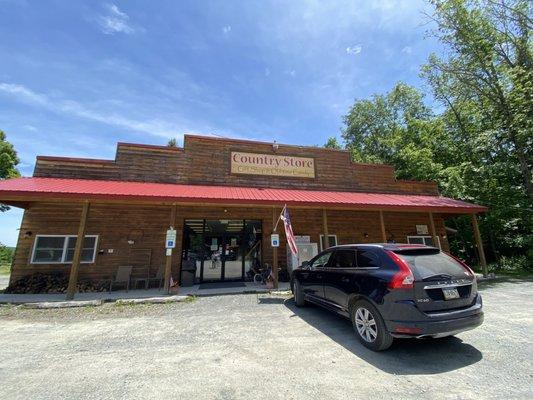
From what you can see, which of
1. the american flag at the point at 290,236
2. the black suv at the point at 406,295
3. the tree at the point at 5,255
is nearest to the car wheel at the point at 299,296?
the american flag at the point at 290,236

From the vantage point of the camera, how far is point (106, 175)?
11.9m

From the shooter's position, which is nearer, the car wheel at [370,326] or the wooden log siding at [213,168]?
the car wheel at [370,326]

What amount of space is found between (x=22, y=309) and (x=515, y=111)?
24.5m

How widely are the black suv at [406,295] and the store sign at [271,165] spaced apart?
29.3 feet

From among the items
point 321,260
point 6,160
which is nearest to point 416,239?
point 321,260

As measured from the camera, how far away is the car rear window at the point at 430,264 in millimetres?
4254

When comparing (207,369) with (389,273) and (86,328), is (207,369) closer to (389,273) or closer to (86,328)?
(389,273)

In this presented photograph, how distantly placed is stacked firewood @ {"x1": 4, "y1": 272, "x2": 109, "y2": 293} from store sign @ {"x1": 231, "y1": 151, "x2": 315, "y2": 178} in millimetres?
7430

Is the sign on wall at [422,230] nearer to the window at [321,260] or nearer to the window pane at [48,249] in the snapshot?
the window at [321,260]

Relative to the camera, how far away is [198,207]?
1220cm

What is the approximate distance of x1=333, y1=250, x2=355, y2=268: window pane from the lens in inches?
215

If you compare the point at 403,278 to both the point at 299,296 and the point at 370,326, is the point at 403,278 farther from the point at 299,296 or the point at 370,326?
the point at 299,296

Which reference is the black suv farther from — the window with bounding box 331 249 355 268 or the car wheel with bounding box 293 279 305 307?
the car wheel with bounding box 293 279 305 307

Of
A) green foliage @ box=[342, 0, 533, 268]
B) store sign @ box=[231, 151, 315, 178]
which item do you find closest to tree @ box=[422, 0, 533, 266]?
green foliage @ box=[342, 0, 533, 268]
